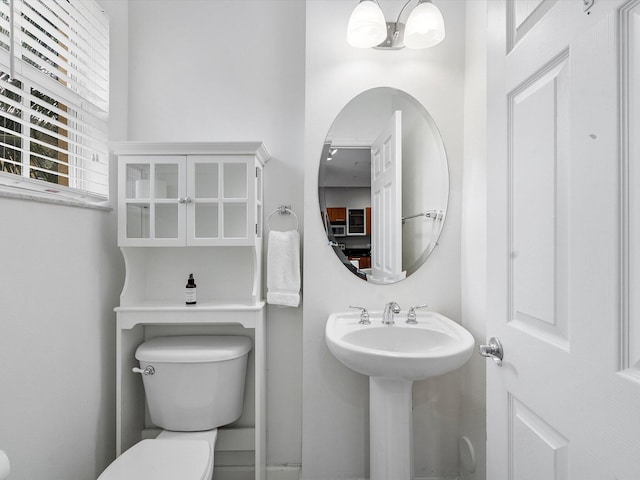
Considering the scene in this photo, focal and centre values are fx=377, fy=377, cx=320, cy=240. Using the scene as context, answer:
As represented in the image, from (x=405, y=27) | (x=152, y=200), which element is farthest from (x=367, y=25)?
(x=152, y=200)

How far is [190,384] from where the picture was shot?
5.13 ft

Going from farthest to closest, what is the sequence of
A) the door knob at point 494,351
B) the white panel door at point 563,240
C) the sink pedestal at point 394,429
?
1. the sink pedestal at point 394,429
2. the door knob at point 494,351
3. the white panel door at point 563,240

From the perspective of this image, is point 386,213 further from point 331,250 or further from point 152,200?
point 152,200

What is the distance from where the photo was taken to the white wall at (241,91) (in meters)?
1.82

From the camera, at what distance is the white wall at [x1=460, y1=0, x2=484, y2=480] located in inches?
59.4

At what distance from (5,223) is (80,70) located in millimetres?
→ 743

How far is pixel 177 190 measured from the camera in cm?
163

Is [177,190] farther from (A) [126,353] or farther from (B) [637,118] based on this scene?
(B) [637,118]

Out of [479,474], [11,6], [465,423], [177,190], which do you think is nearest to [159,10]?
[11,6]

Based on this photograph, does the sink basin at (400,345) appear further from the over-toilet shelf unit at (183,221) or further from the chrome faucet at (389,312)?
the over-toilet shelf unit at (183,221)

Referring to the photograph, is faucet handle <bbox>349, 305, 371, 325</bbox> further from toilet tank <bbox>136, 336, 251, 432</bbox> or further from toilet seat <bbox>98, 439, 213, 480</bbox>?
toilet seat <bbox>98, 439, 213, 480</bbox>

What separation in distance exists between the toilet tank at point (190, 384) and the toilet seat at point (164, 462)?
0.51ft

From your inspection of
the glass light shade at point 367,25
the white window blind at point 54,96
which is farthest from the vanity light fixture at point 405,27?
the white window blind at point 54,96

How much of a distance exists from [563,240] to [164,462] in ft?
4.54
